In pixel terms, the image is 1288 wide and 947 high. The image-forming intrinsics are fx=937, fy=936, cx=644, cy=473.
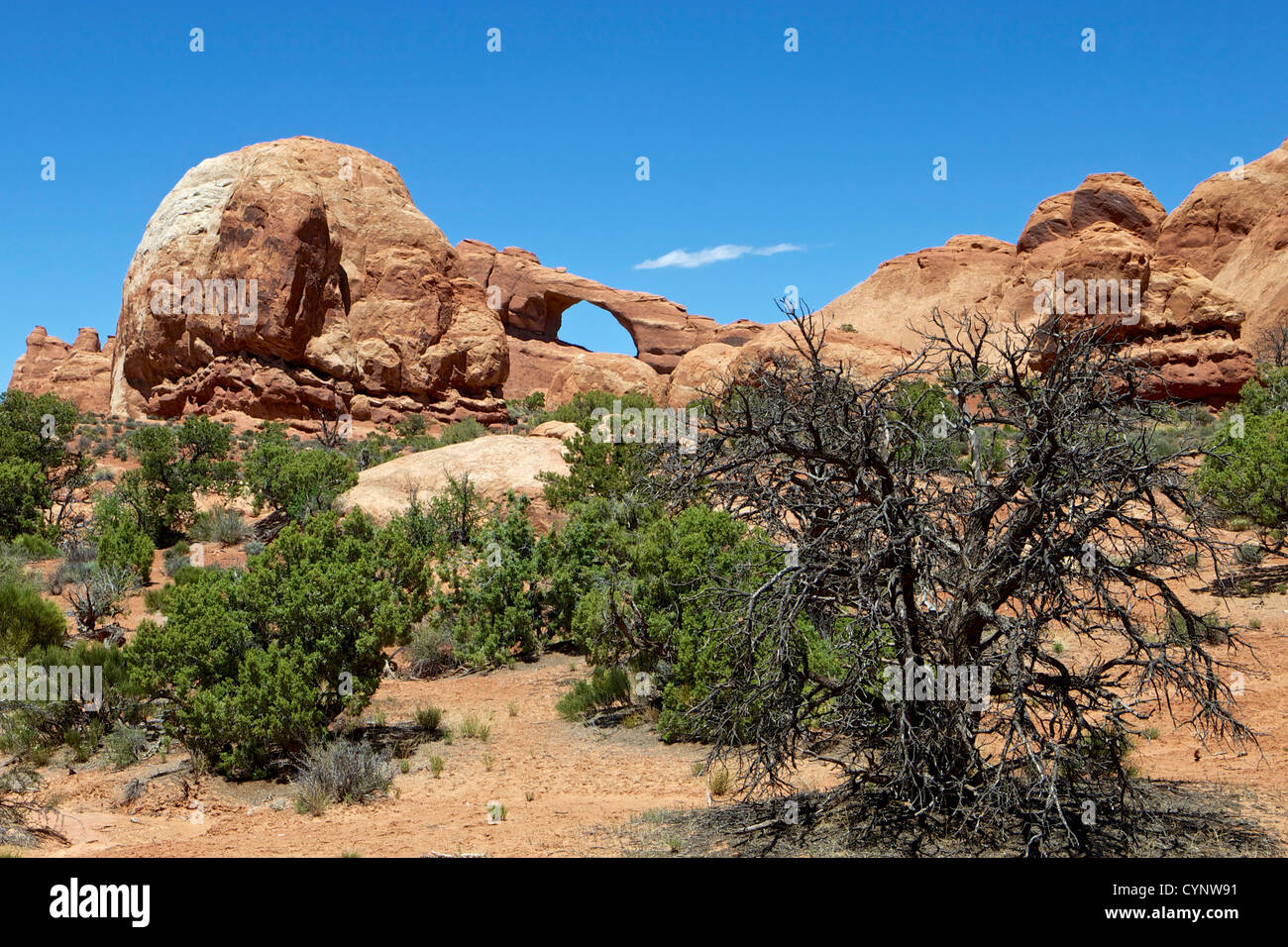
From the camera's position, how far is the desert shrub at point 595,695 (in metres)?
10.5

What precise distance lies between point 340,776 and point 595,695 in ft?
11.7

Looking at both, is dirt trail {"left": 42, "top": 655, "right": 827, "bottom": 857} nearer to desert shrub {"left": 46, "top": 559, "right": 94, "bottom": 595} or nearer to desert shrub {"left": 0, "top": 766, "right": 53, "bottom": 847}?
desert shrub {"left": 0, "top": 766, "right": 53, "bottom": 847}

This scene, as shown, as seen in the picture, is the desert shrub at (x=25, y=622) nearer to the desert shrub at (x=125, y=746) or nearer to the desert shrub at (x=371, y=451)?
the desert shrub at (x=125, y=746)

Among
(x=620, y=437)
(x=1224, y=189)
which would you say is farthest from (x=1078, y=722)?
(x=1224, y=189)

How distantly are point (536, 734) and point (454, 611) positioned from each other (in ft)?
12.5

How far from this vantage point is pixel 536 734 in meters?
9.99

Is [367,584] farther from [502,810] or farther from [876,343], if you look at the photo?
[876,343]

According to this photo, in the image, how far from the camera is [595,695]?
10711 millimetres

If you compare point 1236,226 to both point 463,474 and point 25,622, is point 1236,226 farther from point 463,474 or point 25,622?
point 25,622

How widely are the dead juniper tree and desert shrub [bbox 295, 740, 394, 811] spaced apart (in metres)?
3.70

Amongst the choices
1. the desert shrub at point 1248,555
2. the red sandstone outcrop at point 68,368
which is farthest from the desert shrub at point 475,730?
the red sandstone outcrop at point 68,368

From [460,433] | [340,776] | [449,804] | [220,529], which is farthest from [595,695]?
[460,433]

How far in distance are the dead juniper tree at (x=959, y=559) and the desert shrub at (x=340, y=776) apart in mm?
3700
